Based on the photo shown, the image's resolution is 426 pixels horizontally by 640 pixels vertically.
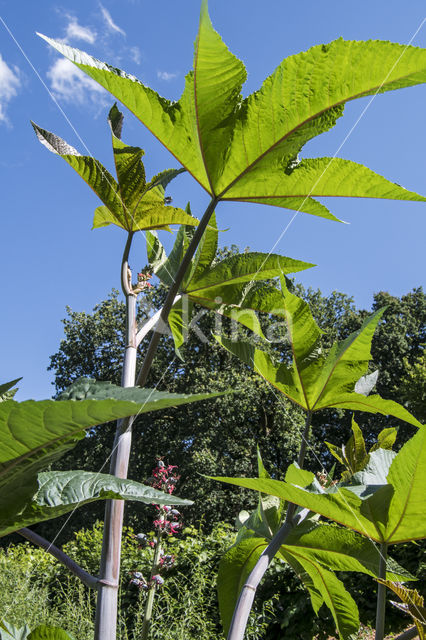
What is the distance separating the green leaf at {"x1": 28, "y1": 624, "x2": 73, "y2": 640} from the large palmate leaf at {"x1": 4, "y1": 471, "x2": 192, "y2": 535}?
5.0 inches

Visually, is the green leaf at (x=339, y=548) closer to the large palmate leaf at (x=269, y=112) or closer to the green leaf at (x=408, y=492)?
the green leaf at (x=408, y=492)

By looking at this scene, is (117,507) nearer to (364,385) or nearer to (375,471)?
(375,471)

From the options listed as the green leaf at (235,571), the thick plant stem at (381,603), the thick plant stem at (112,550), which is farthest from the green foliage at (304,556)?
the thick plant stem at (112,550)

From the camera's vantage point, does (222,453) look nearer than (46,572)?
No

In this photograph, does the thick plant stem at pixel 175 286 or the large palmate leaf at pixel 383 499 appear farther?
the thick plant stem at pixel 175 286

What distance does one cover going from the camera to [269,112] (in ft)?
2.31

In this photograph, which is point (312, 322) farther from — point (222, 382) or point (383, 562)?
Result: point (222, 382)

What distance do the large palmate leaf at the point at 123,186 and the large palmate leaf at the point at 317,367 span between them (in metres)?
0.28

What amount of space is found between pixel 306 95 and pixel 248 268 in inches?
14.3

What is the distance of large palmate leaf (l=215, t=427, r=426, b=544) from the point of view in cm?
50

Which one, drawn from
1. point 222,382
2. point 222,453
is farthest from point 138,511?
point 222,382

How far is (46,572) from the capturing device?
7.53 metres

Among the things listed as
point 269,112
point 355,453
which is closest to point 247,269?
Result: point 269,112

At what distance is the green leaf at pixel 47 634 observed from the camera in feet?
1.47
